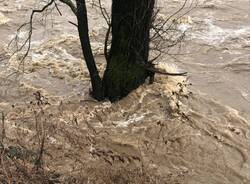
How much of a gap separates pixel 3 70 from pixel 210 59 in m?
4.04

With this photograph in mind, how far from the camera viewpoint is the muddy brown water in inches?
267

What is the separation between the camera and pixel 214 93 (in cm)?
859

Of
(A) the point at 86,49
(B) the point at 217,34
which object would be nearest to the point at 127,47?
(A) the point at 86,49

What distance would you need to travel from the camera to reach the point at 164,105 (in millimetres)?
7980

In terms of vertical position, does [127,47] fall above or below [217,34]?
above

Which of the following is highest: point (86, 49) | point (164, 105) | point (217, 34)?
point (86, 49)

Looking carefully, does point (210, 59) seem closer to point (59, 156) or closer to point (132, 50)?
point (132, 50)

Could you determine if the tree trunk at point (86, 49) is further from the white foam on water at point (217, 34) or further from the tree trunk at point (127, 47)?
the white foam on water at point (217, 34)

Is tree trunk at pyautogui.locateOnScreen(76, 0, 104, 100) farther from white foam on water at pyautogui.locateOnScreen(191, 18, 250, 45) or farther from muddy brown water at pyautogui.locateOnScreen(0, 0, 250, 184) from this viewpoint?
white foam on water at pyautogui.locateOnScreen(191, 18, 250, 45)

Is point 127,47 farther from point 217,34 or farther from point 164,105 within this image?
point 217,34

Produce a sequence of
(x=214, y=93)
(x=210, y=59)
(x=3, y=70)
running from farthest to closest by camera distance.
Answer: (x=210, y=59)
(x=3, y=70)
(x=214, y=93)

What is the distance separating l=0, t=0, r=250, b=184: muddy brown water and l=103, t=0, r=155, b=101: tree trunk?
0.25 metres

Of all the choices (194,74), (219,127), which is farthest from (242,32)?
(219,127)

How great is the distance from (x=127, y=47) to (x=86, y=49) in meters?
0.65
